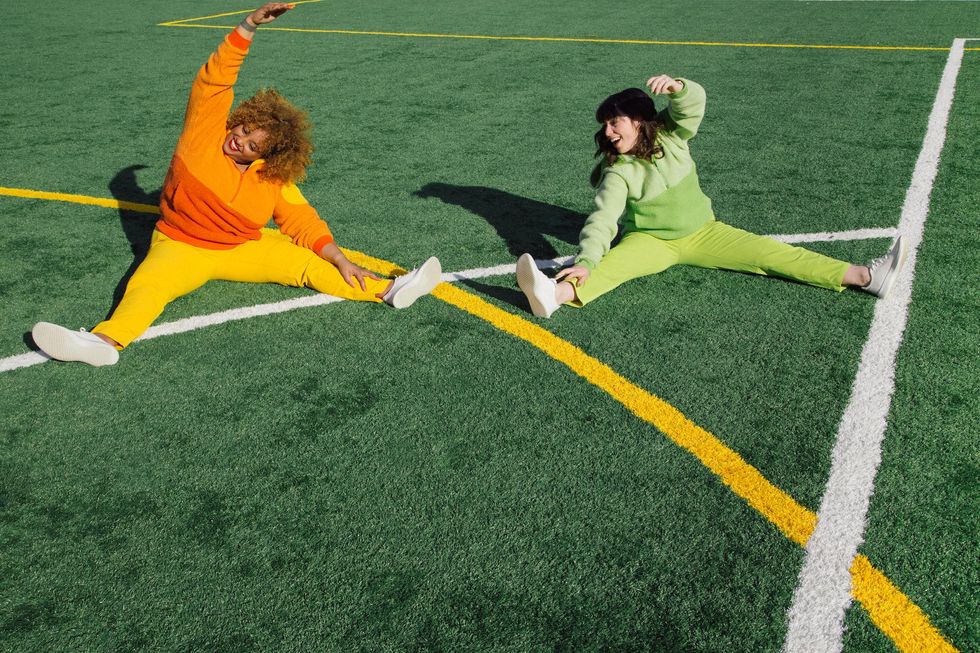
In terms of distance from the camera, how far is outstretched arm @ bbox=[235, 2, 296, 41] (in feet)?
12.1

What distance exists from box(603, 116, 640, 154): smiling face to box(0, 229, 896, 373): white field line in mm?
746

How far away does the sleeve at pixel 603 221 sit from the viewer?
3.97 m

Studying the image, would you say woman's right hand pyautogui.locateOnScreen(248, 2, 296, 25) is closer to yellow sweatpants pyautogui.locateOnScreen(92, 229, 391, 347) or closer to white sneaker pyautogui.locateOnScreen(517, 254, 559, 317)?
yellow sweatpants pyautogui.locateOnScreen(92, 229, 391, 347)

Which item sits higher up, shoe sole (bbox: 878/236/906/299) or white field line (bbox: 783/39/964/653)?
shoe sole (bbox: 878/236/906/299)

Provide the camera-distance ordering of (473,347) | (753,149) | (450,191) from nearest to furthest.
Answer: (473,347), (450,191), (753,149)

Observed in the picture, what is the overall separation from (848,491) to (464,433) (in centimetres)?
133

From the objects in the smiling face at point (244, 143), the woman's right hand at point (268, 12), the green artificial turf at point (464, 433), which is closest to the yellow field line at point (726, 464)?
the green artificial turf at point (464, 433)

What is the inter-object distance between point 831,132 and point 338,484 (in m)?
5.56

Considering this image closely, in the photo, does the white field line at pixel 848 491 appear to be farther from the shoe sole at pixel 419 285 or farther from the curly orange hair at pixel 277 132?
the curly orange hair at pixel 277 132

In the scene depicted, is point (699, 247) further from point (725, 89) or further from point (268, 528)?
point (725, 89)

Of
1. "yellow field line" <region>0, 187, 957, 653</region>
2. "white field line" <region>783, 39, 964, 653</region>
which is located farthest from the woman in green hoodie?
"white field line" <region>783, 39, 964, 653</region>

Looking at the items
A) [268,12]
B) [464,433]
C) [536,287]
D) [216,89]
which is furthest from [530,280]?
[216,89]

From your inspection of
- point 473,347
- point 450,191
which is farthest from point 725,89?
point 473,347

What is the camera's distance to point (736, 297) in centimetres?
404
